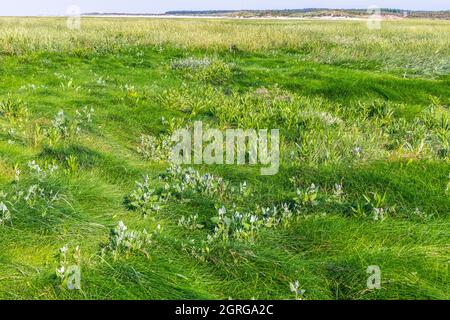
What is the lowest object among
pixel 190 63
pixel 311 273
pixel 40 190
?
pixel 311 273

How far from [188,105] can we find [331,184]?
19.2 ft

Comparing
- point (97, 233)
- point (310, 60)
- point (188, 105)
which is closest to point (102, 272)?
point (97, 233)

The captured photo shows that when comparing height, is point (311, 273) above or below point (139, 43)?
below

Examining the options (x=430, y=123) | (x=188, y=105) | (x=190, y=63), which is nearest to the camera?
(x=430, y=123)

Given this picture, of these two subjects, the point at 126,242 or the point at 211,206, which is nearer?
→ the point at 126,242

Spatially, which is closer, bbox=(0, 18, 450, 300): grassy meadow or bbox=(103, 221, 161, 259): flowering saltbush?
bbox=(0, 18, 450, 300): grassy meadow

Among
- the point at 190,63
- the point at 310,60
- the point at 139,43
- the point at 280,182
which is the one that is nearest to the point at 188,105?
the point at 280,182

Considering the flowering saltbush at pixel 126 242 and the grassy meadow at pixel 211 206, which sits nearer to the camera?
the grassy meadow at pixel 211 206

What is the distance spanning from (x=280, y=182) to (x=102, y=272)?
10.8 ft

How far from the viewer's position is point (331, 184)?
6.46 m

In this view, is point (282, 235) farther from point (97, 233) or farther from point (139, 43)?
point (139, 43)

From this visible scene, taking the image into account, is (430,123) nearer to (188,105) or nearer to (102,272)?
(188,105)

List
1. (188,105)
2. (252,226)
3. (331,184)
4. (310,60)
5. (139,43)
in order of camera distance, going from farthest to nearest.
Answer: (139,43)
(310,60)
(188,105)
(331,184)
(252,226)

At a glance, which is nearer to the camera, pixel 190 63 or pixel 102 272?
pixel 102 272
